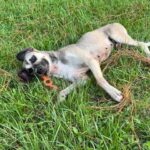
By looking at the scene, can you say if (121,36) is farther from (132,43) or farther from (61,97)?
(61,97)

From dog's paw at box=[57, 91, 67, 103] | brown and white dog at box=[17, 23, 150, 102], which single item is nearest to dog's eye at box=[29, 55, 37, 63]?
brown and white dog at box=[17, 23, 150, 102]

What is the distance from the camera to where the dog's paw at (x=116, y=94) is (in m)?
5.25

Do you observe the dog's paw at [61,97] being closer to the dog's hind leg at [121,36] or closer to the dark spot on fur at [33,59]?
the dark spot on fur at [33,59]

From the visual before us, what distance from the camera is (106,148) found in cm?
448

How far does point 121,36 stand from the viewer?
6.53 m

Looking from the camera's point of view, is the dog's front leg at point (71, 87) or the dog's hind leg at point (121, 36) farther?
the dog's hind leg at point (121, 36)

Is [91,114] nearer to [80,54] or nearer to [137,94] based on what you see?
[137,94]

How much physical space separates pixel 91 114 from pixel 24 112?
0.76m

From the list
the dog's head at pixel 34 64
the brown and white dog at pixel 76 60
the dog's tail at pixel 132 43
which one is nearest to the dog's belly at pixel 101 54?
the brown and white dog at pixel 76 60

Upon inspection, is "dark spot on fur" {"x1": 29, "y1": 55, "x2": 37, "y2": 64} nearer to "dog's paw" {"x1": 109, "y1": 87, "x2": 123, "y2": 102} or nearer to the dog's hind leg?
"dog's paw" {"x1": 109, "y1": 87, "x2": 123, "y2": 102}

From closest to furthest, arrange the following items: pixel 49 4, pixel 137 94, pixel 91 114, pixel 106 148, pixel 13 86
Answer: pixel 106 148, pixel 91 114, pixel 137 94, pixel 13 86, pixel 49 4

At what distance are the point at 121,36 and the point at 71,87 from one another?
1364mm

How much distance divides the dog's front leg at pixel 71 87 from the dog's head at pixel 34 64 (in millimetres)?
414

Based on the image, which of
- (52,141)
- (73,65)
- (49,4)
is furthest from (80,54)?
(49,4)
